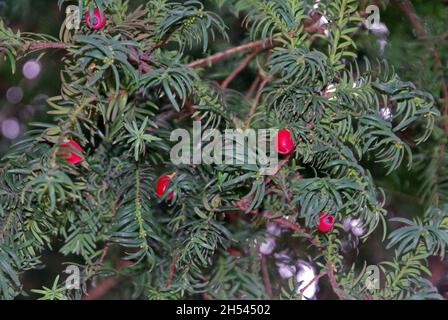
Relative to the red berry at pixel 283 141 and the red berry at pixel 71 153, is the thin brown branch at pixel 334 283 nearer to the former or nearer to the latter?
the red berry at pixel 283 141

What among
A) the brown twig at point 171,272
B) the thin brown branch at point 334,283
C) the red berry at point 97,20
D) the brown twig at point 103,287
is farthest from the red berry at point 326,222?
the brown twig at point 103,287

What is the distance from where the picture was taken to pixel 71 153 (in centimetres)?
54

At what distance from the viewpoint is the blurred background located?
80 cm

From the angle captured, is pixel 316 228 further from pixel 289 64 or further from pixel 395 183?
pixel 395 183

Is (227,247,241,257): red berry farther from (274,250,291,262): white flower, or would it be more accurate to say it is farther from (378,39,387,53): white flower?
(378,39,387,53): white flower

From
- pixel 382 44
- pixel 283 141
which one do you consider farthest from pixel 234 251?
pixel 382 44

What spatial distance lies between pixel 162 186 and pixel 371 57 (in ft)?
1.27

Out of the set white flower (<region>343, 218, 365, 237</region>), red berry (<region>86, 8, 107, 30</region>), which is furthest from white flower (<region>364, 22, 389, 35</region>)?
red berry (<region>86, 8, 107, 30</region>)

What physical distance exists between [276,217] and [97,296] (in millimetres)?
406

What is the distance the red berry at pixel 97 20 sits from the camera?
1.75ft

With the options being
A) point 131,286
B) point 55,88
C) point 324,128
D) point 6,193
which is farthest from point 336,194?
point 55,88

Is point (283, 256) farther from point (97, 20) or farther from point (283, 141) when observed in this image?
point (97, 20)

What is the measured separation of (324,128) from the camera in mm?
569

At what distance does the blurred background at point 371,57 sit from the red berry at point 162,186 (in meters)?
0.20
